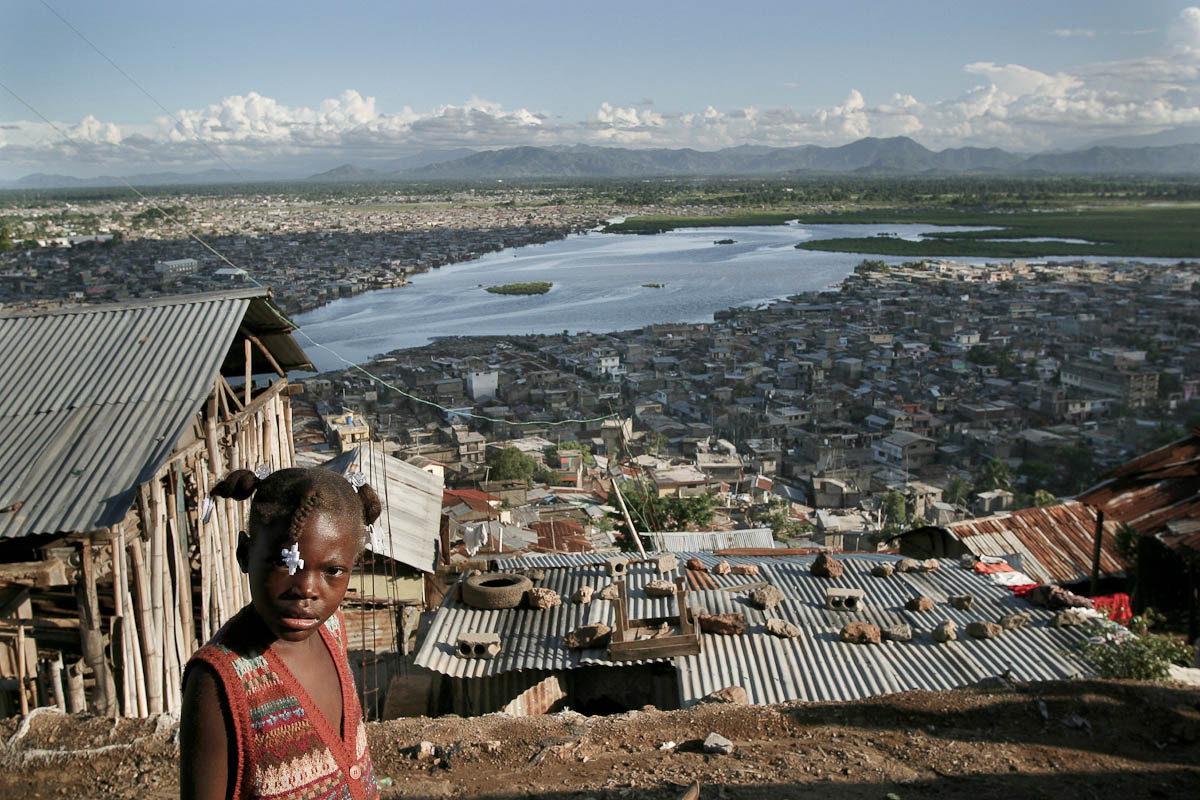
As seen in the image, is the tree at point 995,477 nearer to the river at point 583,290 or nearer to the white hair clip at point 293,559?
the river at point 583,290

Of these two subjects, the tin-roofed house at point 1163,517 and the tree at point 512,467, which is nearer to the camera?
the tin-roofed house at point 1163,517

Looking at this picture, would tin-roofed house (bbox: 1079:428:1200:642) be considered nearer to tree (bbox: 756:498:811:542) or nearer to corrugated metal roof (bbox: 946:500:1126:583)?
corrugated metal roof (bbox: 946:500:1126:583)

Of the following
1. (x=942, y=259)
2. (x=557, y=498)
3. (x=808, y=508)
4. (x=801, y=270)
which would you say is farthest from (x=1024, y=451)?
(x=942, y=259)

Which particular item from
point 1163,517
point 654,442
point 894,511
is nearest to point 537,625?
point 1163,517

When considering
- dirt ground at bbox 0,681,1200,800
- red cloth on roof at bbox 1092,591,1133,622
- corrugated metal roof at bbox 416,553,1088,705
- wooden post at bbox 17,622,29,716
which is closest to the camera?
dirt ground at bbox 0,681,1200,800

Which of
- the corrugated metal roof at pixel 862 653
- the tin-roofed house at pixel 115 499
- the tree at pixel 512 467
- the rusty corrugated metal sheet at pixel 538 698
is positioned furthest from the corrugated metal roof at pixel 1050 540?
the tree at pixel 512 467

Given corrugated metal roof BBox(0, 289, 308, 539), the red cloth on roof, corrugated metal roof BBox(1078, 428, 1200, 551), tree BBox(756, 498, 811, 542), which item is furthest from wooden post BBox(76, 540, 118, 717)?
tree BBox(756, 498, 811, 542)
